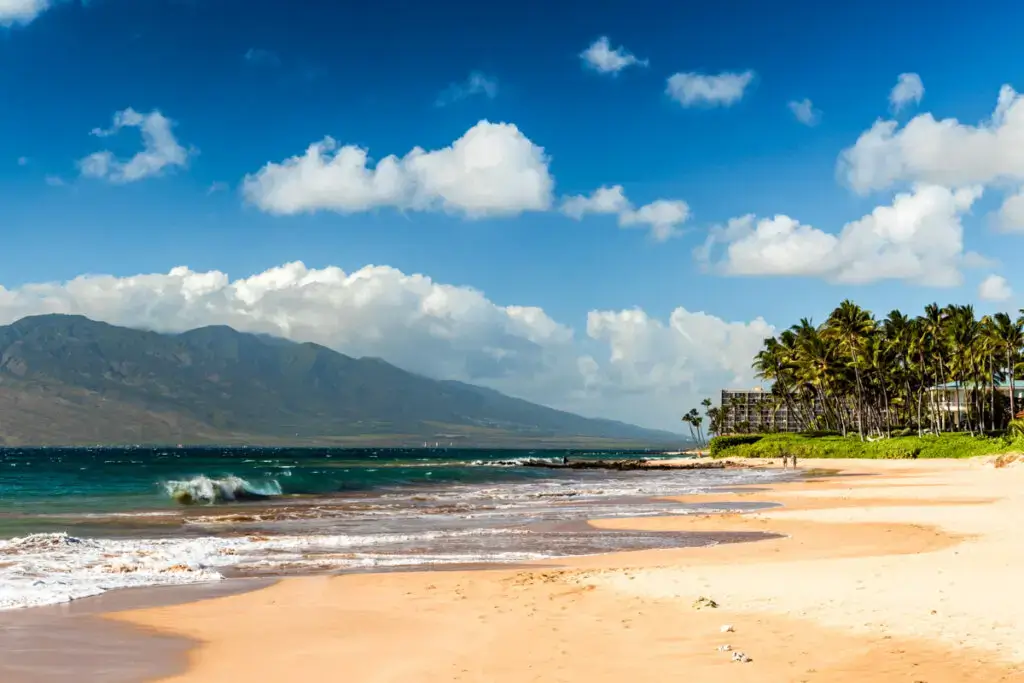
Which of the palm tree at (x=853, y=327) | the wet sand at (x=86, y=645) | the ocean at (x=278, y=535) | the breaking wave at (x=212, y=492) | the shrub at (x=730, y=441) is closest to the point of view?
the wet sand at (x=86, y=645)

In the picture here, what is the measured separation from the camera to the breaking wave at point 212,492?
→ 164 feet

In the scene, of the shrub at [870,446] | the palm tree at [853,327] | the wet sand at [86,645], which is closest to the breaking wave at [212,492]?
the wet sand at [86,645]

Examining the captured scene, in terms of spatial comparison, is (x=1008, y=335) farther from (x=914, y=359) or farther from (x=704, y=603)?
(x=704, y=603)

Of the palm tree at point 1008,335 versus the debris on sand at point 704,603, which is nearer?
the debris on sand at point 704,603

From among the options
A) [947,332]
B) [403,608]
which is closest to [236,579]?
[403,608]

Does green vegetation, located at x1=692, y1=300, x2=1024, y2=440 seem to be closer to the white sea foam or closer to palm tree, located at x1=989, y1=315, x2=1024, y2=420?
palm tree, located at x1=989, y1=315, x2=1024, y2=420

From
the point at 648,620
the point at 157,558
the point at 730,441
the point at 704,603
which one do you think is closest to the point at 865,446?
the point at 730,441

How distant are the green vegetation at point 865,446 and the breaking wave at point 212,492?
53128 millimetres

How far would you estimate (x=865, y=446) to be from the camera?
9025 cm

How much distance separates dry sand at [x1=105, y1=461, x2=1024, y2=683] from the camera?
10250 millimetres

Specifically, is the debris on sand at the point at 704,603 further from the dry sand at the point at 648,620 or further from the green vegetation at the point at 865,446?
the green vegetation at the point at 865,446

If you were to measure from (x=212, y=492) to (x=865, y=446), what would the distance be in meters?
66.4

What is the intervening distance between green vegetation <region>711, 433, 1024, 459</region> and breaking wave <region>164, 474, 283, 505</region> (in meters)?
53.1

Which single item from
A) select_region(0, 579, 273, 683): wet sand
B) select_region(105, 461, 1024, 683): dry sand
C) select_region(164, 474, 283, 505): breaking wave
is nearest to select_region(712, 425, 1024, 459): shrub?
select_region(164, 474, 283, 505): breaking wave
